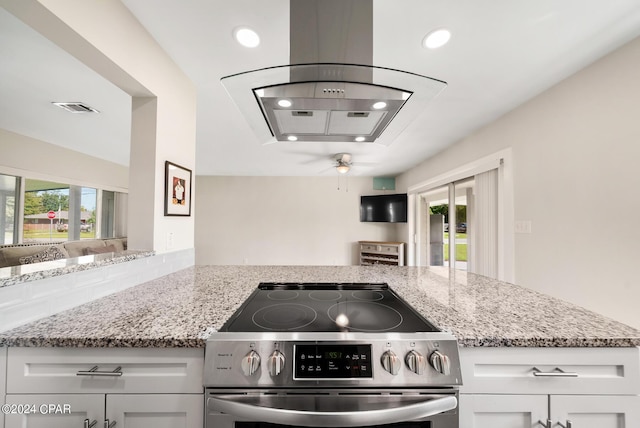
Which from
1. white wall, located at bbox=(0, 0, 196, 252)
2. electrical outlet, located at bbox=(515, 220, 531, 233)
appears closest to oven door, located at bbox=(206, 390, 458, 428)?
white wall, located at bbox=(0, 0, 196, 252)

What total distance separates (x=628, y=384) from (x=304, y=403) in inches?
38.6

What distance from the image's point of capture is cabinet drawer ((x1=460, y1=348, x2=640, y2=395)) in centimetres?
73

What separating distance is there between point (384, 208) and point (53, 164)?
18.3 ft

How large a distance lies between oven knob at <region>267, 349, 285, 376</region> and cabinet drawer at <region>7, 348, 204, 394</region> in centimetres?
22

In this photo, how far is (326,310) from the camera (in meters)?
1.00

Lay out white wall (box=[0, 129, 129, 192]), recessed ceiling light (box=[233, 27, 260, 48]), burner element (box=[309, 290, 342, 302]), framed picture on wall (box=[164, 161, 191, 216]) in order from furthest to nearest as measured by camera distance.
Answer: white wall (box=[0, 129, 129, 192])
framed picture on wall (box=[164, 161, 191, 216])
recessed ceiling light (box=[233, 27, 260, 48])
burner element (box=[309, 290, 342, 302])

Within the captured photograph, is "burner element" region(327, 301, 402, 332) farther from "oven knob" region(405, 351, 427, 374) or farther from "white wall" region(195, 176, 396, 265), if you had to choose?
"white wall" region(195, 176, 396, 265)

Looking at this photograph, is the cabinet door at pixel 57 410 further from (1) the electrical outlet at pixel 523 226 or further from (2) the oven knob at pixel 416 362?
(1) the electrical outlet at pixel 523 226

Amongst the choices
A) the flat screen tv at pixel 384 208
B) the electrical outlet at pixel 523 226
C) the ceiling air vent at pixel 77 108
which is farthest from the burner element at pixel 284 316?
the flat screen tv at pixel 384 208

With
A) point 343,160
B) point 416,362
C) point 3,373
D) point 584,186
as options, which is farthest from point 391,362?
point 343,160

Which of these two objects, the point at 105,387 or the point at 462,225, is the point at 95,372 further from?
the point at 462,225

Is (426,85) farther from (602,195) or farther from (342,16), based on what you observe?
(602,195)

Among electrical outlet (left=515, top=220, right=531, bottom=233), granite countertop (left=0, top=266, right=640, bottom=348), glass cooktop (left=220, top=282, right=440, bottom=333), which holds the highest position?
electrical outlet (left=515, top=220, right=531, bottom=233)

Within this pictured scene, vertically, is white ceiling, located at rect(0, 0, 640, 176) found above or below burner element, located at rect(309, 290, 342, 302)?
above
